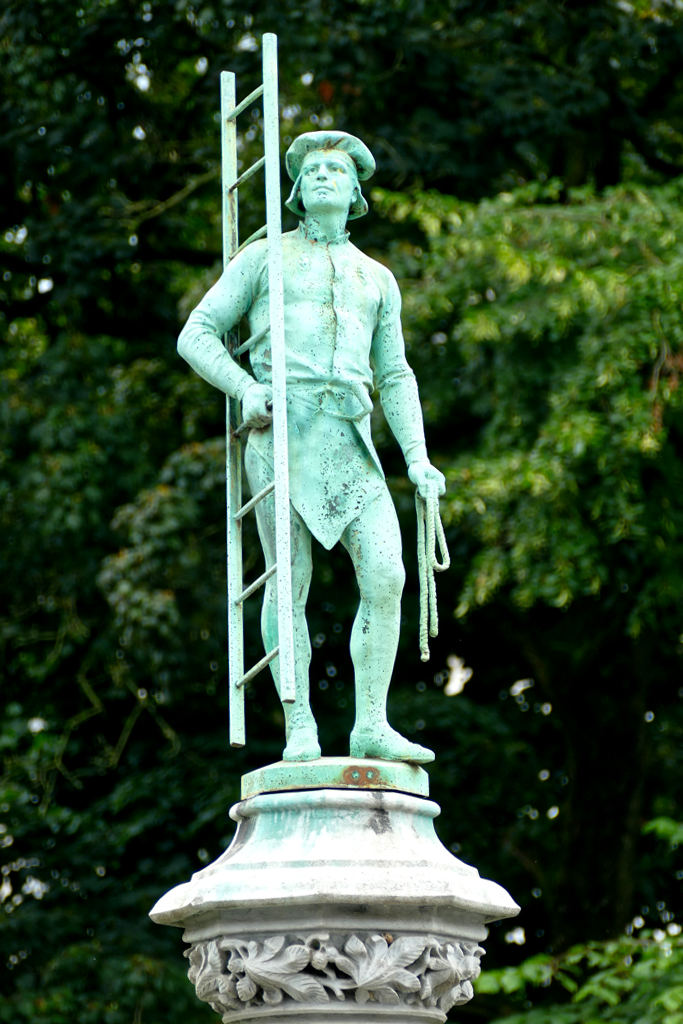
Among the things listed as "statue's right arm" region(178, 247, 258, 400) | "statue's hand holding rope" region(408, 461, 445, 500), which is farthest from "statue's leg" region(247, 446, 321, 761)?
"statue's hand holding rope" region(408, 461, 445, 500)

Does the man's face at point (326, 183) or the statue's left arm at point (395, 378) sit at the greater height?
the man's face at point (326, 183)

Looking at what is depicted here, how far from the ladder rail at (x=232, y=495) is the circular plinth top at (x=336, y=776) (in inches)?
9.8

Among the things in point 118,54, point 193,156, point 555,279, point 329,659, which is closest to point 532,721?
point 329,659

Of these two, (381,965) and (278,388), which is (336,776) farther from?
(278,388)

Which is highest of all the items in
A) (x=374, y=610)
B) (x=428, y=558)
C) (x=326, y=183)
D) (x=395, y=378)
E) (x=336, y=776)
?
(x=326, y=183)

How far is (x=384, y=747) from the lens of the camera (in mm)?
5184

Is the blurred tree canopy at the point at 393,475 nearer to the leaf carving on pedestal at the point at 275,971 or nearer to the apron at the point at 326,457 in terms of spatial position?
the apron at the point at 326,457

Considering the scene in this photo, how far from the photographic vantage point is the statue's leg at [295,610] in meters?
5.20

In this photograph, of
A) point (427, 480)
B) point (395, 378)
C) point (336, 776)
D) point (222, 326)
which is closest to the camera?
point (336, 776)

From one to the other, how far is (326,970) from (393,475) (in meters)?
6.17

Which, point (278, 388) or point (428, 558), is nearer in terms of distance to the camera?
point (278, 388)

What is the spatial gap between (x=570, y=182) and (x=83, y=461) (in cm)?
384

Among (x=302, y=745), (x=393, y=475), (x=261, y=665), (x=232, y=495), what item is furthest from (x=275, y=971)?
(x=393, y=475)

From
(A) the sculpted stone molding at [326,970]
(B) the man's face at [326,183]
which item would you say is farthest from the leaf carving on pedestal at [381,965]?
(B) the man's face at [326,183]
